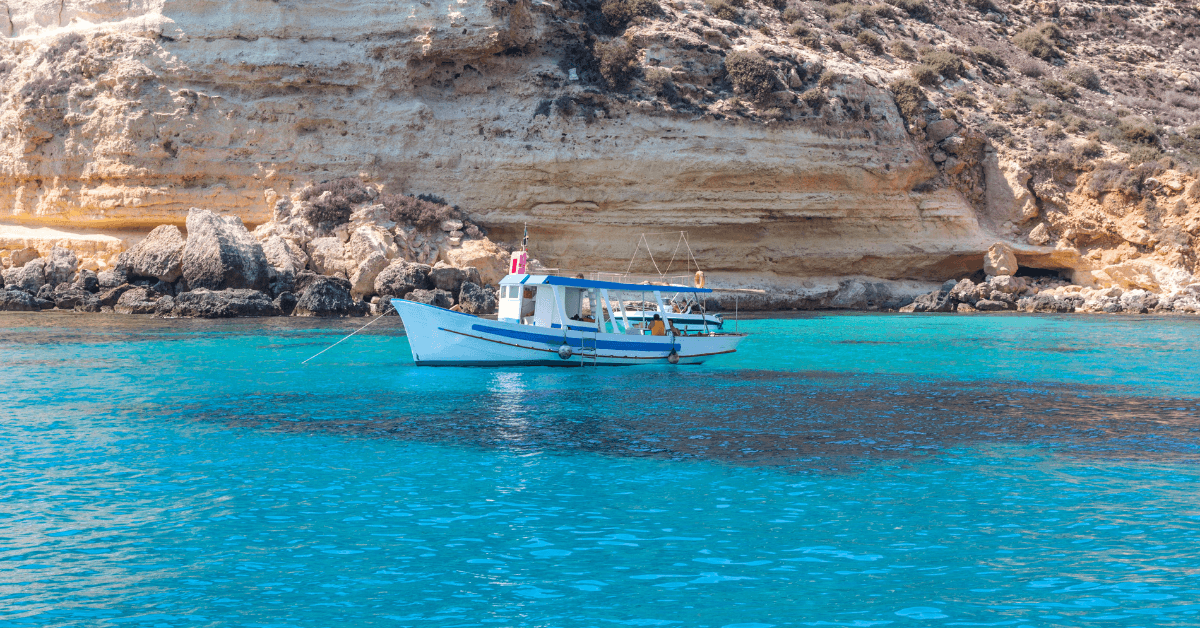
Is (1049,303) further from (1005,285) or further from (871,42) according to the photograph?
(871,42)

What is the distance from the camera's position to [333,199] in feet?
141

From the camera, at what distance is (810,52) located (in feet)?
169

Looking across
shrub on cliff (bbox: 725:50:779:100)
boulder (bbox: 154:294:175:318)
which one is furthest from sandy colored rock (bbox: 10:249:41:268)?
shrub on cliff (bbox: 725:50:779:100)

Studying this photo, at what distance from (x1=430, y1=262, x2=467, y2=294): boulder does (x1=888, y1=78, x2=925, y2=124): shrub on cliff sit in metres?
26.5

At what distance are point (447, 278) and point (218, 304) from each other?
30.1ft

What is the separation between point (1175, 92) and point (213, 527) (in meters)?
64.0

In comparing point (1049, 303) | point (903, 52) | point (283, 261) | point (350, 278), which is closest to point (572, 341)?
point (350, 278)

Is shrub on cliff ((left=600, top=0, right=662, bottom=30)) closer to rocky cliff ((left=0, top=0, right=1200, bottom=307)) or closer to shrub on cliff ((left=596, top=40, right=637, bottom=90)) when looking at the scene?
rocky cliff ((left=0, top=0, right=1200, bottom=307))

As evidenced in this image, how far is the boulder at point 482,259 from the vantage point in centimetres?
4184

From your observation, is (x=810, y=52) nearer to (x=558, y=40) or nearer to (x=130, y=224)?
(x=558, y=40)

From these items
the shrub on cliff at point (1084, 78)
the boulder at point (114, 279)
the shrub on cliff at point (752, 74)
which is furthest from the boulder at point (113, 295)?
the shrub on cliff at point (1084, 78)

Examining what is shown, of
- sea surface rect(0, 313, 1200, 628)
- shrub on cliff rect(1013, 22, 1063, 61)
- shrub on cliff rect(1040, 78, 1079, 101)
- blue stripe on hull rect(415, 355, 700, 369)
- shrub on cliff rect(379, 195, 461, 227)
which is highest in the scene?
shrub on cliff rect(1013, 22, 1063, 61)

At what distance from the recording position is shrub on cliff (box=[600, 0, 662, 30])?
49812 millimetres

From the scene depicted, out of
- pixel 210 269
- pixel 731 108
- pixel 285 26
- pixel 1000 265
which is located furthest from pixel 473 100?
pixel 1000 265
